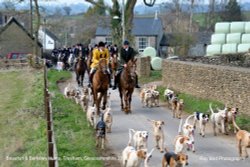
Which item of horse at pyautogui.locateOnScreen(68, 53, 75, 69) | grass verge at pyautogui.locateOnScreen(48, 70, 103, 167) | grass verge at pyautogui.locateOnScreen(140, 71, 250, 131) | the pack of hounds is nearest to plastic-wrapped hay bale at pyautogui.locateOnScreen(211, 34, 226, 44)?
horse at pyautogui.locateOnScreen(68, 53, 75, 69)

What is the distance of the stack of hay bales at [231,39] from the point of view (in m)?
35.8

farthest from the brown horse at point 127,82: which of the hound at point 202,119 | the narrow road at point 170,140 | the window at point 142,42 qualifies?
the window at point 142,42

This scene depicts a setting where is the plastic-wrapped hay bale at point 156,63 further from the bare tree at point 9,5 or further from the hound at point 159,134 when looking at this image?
the hound at point 159,134

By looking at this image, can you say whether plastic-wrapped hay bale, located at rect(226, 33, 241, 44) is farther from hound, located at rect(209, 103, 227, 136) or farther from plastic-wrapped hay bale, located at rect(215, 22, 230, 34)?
hound, located at rect(209, 103, 227, 136)

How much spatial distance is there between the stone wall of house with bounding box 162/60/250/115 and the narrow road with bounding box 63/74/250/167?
1794 millimetres

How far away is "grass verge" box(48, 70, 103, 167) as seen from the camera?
1197 centimetres

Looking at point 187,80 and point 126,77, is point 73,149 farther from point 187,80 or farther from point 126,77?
point 187,80

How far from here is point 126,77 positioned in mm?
19109

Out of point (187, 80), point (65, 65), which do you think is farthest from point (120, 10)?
point (187, 80)

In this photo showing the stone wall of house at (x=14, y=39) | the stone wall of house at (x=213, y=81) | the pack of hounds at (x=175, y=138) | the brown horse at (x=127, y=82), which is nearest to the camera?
the pack of hounds at (x=175, y=138)

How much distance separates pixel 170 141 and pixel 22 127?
16.2 feet

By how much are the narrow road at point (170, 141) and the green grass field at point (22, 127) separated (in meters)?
1.87

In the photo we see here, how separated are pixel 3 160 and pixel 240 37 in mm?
25361

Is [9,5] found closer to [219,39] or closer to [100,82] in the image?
[219,39]
